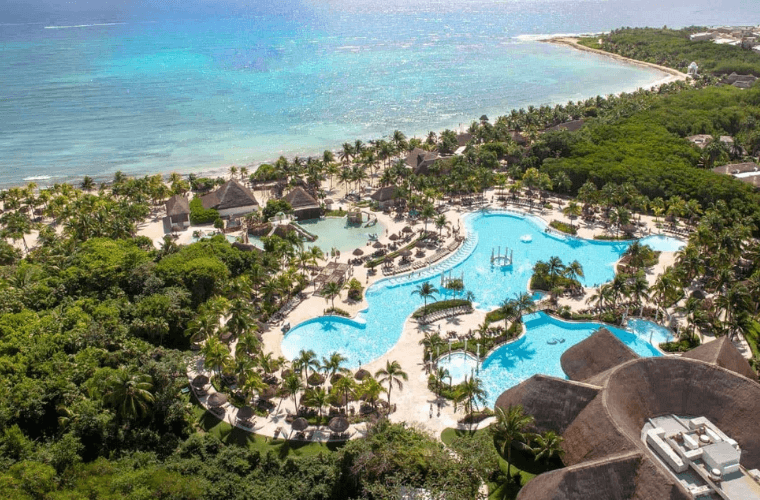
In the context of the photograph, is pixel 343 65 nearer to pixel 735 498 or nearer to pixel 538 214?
pixel 538 214

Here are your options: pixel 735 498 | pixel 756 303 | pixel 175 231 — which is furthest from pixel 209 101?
pixel 735 498

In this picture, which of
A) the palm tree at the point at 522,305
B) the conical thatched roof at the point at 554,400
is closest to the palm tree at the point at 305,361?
the conical thatched roof at the point at 554,400

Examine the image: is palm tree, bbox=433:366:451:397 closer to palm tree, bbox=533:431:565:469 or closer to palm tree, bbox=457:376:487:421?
palm tree, bbox=457:376:487:421

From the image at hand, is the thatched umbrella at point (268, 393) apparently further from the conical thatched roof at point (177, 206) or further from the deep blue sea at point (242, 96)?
the deep blue sea at point (242, 96)

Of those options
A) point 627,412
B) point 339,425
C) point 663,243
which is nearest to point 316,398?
point 339,425

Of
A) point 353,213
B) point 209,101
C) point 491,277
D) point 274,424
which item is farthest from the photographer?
point 209,101
